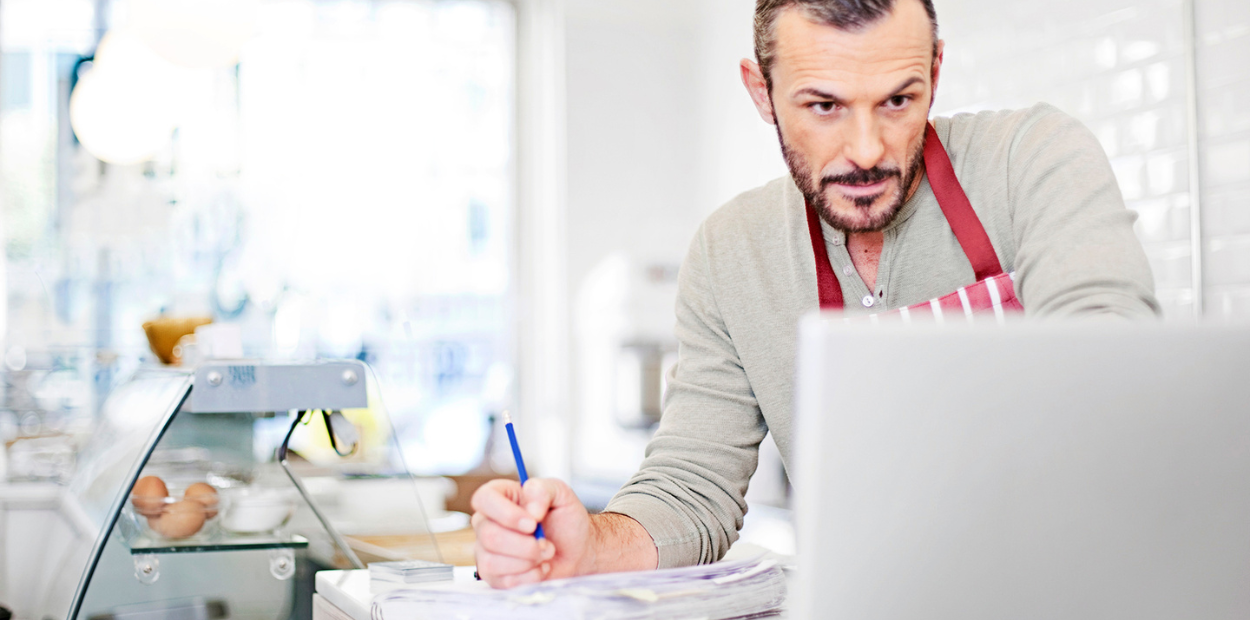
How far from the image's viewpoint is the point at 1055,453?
54 centimetres

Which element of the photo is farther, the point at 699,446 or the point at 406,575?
the point at 699,446

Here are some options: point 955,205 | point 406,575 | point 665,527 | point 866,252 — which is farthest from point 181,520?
point 955,205

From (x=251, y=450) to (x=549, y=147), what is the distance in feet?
10.5

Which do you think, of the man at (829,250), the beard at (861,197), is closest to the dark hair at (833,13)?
the man at (829,250)

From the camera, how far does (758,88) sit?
126 cm

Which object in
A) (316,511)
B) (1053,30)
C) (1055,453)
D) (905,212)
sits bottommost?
(316,511)

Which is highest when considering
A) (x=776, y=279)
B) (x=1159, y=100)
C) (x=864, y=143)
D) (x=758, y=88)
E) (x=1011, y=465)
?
(x=1159, y=100)

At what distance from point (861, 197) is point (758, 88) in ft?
0.73

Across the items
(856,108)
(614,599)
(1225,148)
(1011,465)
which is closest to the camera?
(1011,465)

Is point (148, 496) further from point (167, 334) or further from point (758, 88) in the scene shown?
point (758, 88)

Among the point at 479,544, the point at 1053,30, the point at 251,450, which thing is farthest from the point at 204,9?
the point at 479,544

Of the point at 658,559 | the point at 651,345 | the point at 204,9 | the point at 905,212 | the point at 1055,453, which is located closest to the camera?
the point at 1055,453

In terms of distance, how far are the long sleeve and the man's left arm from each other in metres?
0.38

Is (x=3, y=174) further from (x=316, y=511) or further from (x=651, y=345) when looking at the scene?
(x=316, y=511)
